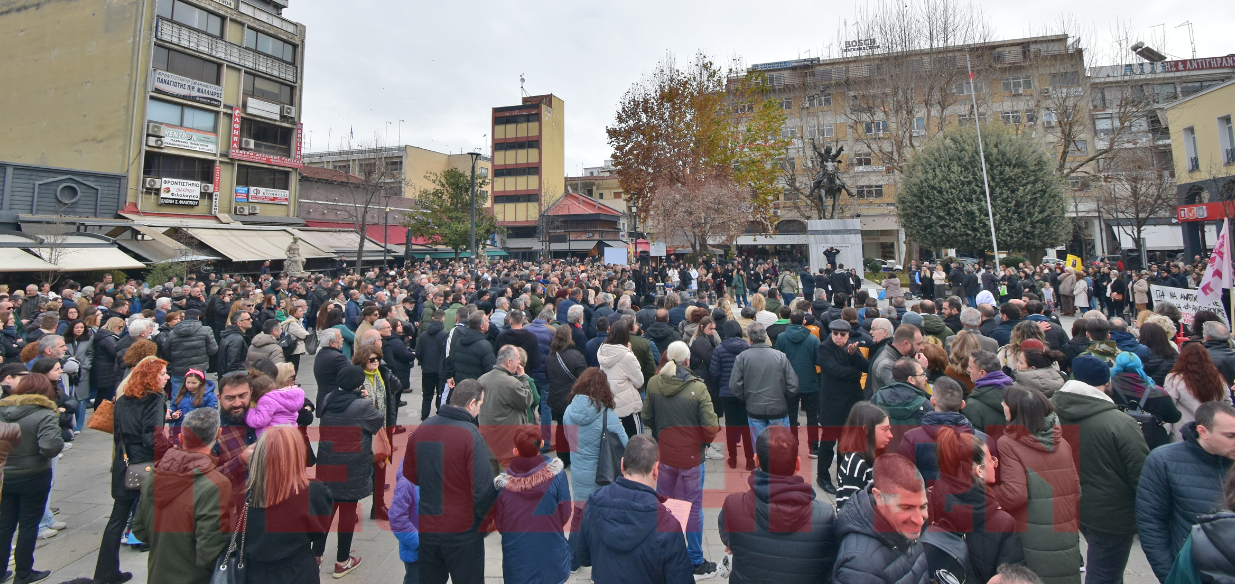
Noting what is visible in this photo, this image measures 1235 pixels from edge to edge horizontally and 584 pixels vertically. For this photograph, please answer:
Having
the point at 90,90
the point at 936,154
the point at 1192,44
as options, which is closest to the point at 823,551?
the point at 936,154

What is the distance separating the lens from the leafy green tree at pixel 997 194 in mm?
22359

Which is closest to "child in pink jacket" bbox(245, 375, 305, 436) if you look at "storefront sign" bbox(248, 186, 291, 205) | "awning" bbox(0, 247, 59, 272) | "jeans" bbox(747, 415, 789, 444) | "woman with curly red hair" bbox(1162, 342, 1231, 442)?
"jeans" bbox(747, 415, 789, 444)

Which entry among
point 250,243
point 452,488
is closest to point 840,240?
point 452,488

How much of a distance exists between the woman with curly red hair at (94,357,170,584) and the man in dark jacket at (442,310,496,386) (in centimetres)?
250

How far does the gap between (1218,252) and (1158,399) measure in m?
6.70

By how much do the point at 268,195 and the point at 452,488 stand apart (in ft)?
99.6

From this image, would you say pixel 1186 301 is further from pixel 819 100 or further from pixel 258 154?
pixel 819 100

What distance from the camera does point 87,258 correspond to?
1789 cm

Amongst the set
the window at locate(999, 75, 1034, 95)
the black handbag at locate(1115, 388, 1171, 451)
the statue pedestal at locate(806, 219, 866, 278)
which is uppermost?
the window at locate(999, 75, 1034, 95)

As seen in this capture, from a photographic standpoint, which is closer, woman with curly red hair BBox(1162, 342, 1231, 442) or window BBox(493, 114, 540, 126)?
woman with curly red hair BBox(1162, 342, 1231, 442)

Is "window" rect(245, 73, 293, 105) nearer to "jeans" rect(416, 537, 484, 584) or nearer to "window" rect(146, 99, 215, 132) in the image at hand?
"window" rect(146, 99, 215, 132)

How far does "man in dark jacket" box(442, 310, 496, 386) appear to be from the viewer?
5.70m

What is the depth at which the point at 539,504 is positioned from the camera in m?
2.82

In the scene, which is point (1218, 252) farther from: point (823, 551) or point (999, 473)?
point (823, 551)
